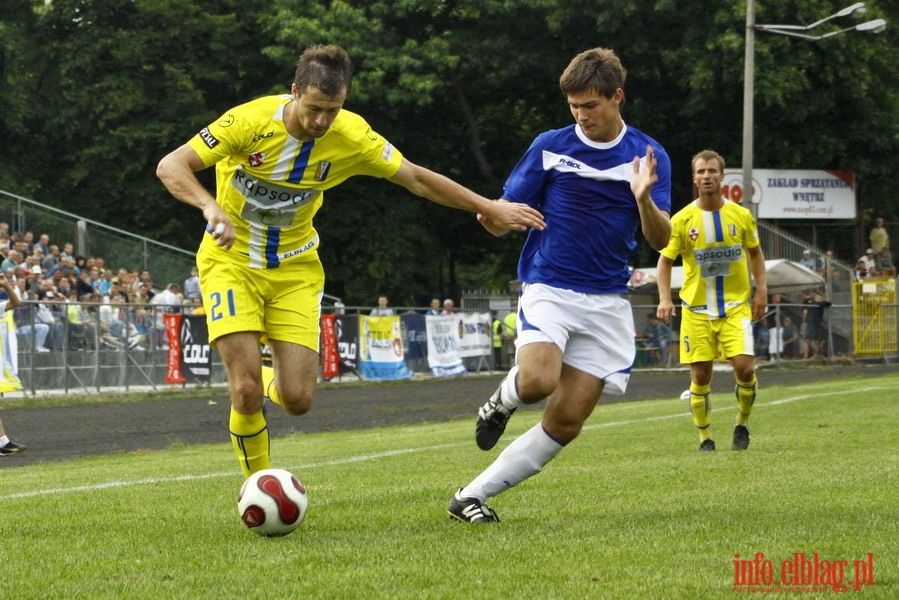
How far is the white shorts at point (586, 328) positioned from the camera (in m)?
6.53

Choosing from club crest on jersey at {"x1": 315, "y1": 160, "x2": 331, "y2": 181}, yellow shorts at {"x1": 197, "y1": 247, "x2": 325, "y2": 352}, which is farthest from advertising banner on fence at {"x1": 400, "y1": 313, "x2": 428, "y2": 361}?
club crest on jersey at {"x1": 315, "y1": 160, "x2": 331, "y2": 181}

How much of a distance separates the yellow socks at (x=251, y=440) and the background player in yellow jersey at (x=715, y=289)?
16.2ft

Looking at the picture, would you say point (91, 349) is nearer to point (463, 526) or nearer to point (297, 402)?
point (297, 402)

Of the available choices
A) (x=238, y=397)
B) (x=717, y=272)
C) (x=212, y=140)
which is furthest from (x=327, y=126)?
(x=717, y=272)

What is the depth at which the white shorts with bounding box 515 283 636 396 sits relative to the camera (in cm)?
653

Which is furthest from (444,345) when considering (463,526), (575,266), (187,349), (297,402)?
(463,526)

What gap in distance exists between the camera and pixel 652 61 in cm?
3953

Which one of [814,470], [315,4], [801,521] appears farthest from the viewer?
[315,4]

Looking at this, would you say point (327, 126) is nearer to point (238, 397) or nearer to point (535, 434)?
point (238, 397)

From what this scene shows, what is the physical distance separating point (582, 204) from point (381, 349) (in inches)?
808

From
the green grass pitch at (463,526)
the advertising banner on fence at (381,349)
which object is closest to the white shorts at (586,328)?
the green grass pitch at (463,526)

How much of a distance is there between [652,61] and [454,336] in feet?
46.4

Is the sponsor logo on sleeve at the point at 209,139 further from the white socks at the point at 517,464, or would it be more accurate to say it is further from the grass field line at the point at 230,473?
the grass field line at the point at 230,473

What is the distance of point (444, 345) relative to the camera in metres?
29.1
